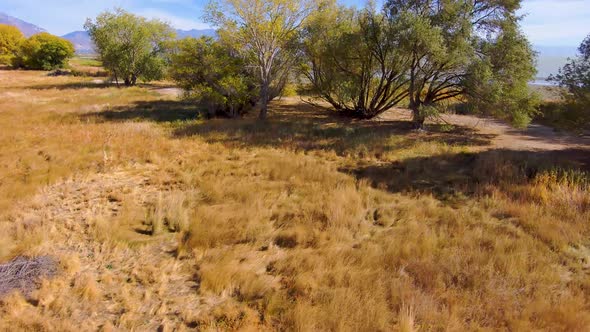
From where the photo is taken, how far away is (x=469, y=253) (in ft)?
15.7

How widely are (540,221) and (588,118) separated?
6943mm

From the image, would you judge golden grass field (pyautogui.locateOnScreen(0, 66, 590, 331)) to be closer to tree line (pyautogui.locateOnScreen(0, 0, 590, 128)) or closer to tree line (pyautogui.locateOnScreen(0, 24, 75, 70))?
tree line (pyautogui.locateOnScreen(0, 0, 590, 128))

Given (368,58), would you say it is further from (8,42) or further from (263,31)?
(8,42)

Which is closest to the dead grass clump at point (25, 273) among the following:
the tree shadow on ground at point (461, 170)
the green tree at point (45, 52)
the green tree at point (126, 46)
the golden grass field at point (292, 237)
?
the golden grass field at point (292, 237)

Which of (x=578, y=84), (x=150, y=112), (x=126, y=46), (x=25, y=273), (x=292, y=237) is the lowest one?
(x=25, y=273)

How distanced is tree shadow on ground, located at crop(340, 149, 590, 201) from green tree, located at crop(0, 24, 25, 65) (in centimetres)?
7309

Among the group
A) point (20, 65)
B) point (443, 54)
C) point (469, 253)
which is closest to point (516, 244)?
point (469, 253)

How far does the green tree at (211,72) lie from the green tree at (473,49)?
7.76 m

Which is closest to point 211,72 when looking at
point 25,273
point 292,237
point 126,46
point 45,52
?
point 292,237

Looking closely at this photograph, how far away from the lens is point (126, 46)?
32.2 m

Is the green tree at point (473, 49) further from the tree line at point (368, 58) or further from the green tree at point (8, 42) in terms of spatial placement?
the green tree at point (8, 42)

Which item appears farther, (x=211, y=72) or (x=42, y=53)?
(x=42, y=53)

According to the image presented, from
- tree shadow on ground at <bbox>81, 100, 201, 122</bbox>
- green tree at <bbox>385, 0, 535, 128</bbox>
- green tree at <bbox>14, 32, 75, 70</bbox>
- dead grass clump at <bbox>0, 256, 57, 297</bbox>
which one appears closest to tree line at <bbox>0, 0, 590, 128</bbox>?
green tree at <bbox>385, 0, 535, 128</bbox>

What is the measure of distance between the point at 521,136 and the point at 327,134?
29.5ft
